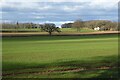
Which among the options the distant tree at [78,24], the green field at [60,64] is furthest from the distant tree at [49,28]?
the green field at [60,64]

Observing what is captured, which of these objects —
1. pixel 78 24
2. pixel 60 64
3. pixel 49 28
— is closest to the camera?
pixel 60 64

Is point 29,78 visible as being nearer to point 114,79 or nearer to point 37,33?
point 114,79

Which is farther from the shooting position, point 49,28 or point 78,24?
point 78,24

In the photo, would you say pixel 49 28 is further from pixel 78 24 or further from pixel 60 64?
pixel 60 64

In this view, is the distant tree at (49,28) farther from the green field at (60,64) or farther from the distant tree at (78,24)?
the green field at (60,64)

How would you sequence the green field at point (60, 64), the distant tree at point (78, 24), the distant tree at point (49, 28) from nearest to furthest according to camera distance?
1. the green field at point (60, 64)
2. the distant tree at point (49, 28)
3. the distant tree at point (78, 24)

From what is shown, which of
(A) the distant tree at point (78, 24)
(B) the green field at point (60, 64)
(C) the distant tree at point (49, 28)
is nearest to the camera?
(B) the green field at point (60, 64)

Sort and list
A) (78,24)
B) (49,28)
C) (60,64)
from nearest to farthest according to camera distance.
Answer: (60,64) < (49,28) < (78,24)

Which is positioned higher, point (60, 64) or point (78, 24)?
point (78, 24)

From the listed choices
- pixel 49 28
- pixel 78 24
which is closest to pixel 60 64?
pixel 49 28

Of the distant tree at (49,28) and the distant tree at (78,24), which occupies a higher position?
the distant tree at (78,24)

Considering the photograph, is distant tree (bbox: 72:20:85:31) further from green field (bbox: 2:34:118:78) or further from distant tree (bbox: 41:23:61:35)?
green field (bbox: 2:34:118:78)

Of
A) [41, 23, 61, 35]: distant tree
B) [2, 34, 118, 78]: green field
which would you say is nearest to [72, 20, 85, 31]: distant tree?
[41, 23, 61, 35]: distant tree

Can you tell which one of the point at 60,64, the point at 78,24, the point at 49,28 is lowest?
the point at 60,64
